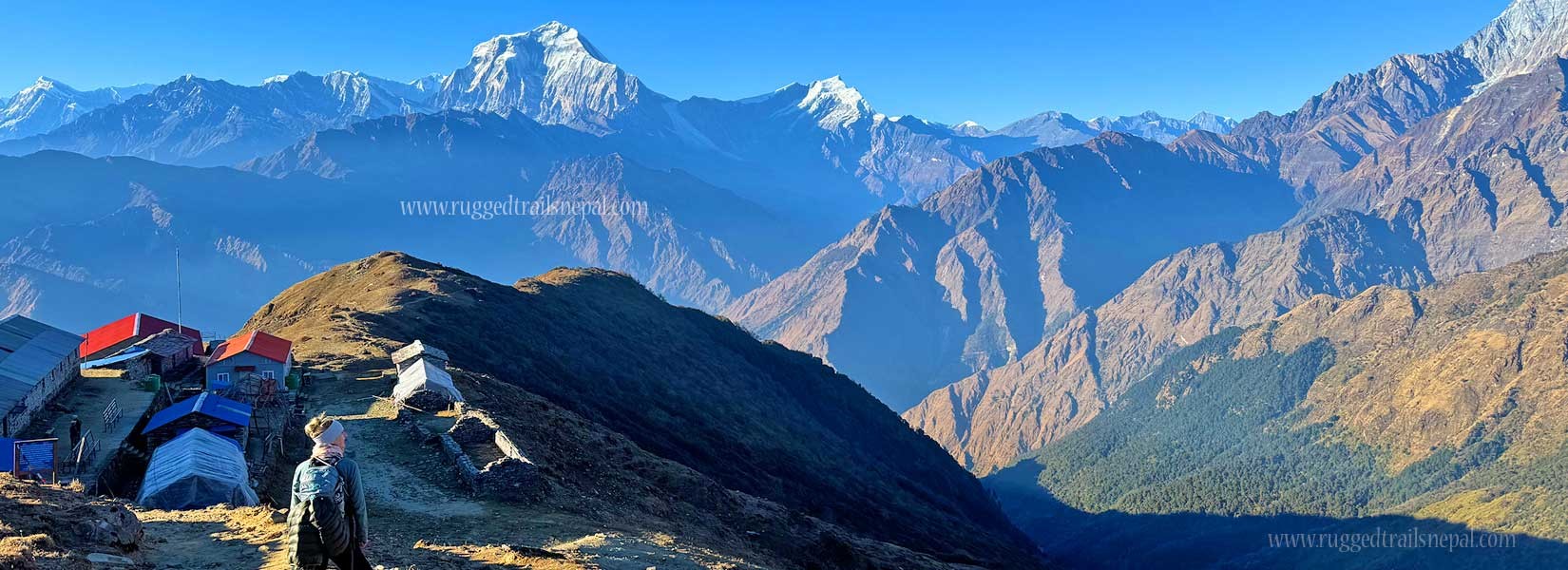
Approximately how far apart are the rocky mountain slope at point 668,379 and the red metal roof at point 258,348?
19.9 ft

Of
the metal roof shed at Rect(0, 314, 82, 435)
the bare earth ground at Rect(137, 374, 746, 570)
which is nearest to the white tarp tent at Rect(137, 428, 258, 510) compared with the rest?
the bare earth ground at Rect(137, 374, 746, 570)

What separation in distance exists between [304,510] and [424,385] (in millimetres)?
33760

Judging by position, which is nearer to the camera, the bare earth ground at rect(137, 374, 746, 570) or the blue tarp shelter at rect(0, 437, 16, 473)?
the bare earth ground at rect(137, 374, 746, 570)

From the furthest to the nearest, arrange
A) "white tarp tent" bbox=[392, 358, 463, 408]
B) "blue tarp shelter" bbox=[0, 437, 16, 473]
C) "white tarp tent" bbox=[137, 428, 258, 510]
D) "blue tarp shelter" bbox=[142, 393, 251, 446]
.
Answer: "white tarp tent" bbox=[392, 358, 463, 408]
"blue tarp shelter" bbox=[142, 393, 251, 446]
"blue tarp shelter" bbox=[0, 437, 16, 473]
"white tarp tent" bbox=[137, 428, 258, 510]

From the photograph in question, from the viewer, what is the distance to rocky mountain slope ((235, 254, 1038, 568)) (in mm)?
73500

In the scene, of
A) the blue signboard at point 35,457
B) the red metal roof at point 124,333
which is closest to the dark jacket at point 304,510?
the blue signboard at point 35,457

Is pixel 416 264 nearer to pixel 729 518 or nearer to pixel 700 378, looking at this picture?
pixel 700 378

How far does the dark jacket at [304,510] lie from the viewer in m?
13.7

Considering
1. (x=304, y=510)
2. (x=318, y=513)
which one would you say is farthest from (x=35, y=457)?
(x=318, y=513)

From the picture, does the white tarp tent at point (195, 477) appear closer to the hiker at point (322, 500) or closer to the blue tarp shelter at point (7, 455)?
the blue tarp shelter at point (7, 455)

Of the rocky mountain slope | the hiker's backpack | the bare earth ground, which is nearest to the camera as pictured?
the hiker's backpack

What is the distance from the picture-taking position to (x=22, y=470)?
106 feet

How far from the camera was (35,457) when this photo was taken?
33469mm

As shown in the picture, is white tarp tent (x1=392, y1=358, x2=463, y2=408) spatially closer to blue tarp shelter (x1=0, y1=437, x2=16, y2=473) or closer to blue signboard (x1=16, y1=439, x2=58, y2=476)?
blue signboard (x1=16, y1=439, x2=58, y2=476)
